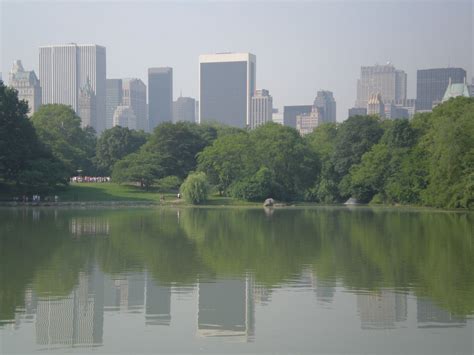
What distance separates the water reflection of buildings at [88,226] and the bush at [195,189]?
18.4m

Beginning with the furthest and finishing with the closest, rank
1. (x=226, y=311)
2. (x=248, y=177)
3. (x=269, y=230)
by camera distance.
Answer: (x=248, y=177), (x=269, y=230), (x=226, y=311)

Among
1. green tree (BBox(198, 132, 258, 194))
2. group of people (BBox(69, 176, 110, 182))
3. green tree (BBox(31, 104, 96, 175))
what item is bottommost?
group of people (BBox(69, 176, 110, 182))

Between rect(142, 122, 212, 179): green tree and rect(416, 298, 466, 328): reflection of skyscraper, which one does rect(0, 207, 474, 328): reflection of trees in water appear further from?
rect(142, 122, 212, 179): green tree

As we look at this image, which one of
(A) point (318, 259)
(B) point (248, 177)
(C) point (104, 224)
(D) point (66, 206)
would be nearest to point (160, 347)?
(A) point (318, 259)

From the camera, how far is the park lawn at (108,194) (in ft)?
188

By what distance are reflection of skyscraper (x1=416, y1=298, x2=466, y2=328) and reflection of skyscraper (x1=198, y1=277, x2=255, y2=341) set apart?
2.82 meters

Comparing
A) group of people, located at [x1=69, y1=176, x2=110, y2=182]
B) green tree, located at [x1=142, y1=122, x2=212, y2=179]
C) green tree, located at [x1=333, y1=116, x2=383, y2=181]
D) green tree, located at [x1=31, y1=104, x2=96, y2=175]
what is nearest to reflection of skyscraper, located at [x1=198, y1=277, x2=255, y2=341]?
green tree, located at [x1=333, y1=116, x2=383, y2=181]

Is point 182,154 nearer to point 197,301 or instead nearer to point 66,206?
point 66,206

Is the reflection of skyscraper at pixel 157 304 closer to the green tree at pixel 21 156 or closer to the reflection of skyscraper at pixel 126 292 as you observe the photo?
the reflection of skyscraper at pixel 126 292

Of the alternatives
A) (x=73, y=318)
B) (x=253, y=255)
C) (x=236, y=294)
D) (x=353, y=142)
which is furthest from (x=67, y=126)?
(x=73, y=318)

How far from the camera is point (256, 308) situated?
43.5 feet

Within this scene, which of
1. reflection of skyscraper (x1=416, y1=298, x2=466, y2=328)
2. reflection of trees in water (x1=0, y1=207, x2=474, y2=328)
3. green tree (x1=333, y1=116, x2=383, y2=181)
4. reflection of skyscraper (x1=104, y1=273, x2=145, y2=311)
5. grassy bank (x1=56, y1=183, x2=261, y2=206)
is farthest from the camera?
green tree (x1=333, y1=116, x2=383, y2=181)

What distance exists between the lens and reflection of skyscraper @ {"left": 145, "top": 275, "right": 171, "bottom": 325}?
12312 millimetres

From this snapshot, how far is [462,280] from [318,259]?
15.2 ft
